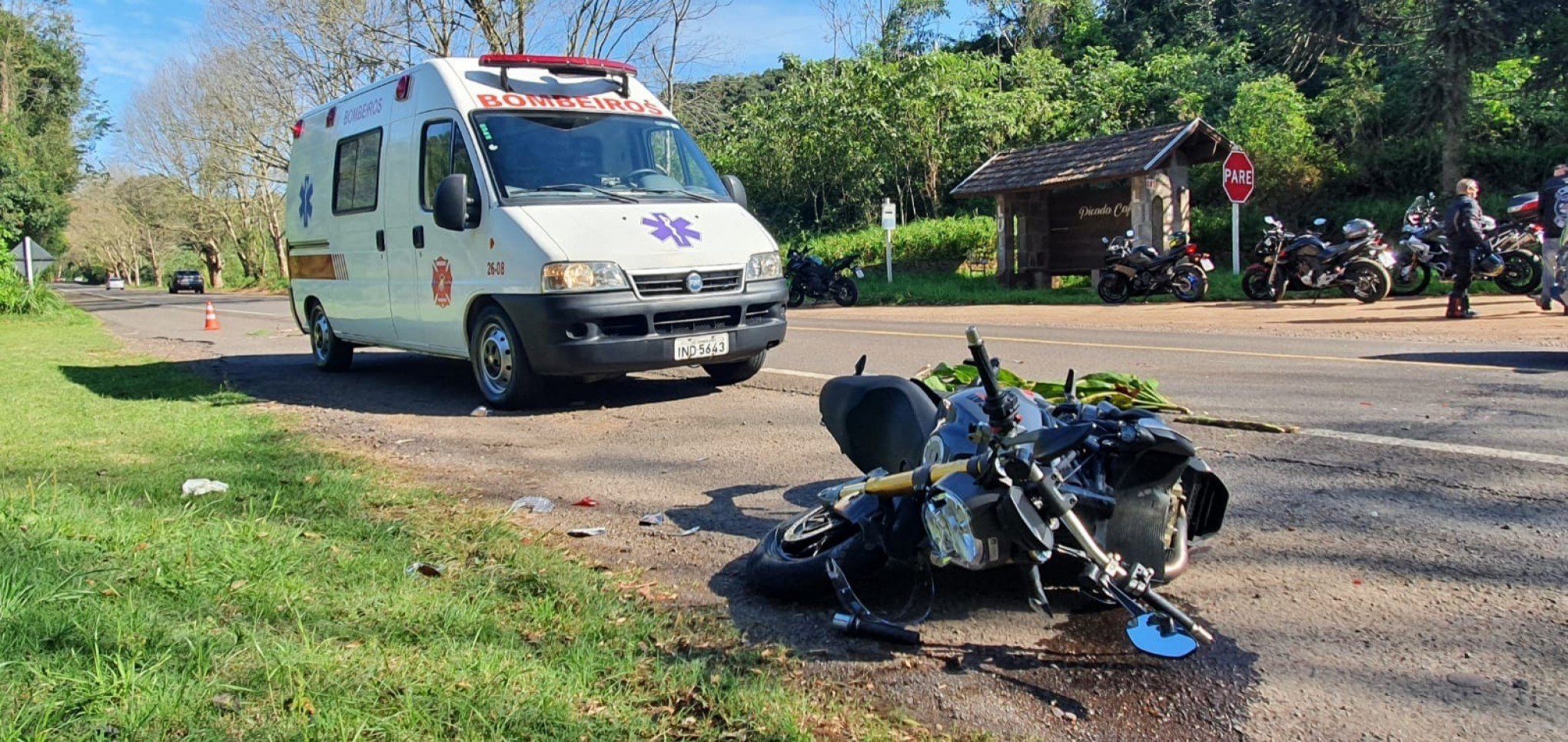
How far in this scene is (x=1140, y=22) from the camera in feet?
134

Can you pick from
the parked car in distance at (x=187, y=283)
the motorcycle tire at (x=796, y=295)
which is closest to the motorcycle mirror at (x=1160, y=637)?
the motorcycle tire at (x=796, y=295)

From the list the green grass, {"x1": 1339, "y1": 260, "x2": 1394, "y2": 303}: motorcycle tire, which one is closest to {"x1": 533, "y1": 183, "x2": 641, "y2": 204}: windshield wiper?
the green grass

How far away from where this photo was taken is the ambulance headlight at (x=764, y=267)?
25.9ft

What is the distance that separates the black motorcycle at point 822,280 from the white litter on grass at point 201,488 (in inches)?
696

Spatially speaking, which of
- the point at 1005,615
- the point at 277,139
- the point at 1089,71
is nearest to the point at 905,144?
the point at 1089,71

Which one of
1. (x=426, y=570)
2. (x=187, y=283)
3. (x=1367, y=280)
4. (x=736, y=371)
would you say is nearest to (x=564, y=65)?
(x=736, y=371)

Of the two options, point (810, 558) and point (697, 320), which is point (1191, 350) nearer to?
point (697, 320)

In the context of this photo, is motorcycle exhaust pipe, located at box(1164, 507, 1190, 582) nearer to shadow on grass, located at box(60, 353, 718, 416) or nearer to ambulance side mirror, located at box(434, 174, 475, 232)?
shadow on grass, located at box(60, 353, 718, 416)

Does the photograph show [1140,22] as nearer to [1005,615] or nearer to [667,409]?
[667,409]

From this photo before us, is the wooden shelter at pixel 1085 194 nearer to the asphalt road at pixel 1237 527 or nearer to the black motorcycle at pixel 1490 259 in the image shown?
the black motorcycle at pixel 1490 259

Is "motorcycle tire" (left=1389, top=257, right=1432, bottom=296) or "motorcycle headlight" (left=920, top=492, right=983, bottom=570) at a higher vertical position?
"motorcycle tire" (left=1389, top=257, right=1432, bottom=296)

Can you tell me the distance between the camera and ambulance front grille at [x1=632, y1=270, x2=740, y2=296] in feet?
24.2

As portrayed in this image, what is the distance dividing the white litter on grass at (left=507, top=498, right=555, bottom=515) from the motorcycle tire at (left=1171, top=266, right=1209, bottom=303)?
52.0ft

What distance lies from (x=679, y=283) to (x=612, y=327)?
0.55 metres
